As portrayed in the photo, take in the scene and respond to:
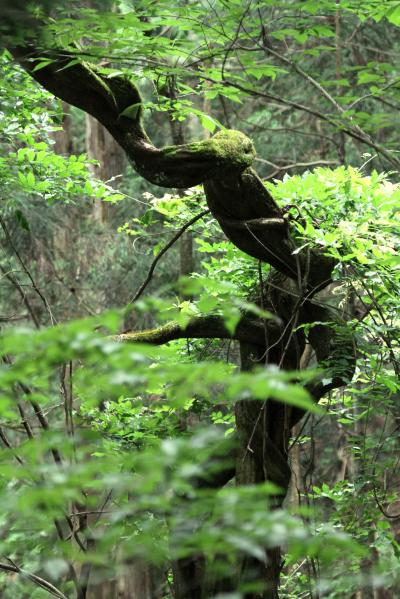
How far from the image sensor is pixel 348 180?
4324 mm

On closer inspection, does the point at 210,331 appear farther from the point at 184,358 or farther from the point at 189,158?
the point at 189,158

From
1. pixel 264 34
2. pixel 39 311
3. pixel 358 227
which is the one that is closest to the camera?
pixel 358 227

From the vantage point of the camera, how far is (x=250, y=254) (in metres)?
4.54

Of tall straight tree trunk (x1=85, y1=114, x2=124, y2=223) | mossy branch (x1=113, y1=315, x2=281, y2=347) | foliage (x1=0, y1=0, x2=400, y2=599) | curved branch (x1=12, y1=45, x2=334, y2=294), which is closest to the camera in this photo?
foliage (x1=0, y1=0, x2=400, y2=599)

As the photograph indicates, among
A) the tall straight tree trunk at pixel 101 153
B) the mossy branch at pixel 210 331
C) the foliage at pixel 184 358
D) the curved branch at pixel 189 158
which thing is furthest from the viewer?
the tall straight tree trunk at pixel 101 153

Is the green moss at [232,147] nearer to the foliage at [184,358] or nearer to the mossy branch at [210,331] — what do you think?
the foliage at [184,358]

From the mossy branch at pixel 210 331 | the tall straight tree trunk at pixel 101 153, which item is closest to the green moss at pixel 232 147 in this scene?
the mossy branch at pixel 210 331

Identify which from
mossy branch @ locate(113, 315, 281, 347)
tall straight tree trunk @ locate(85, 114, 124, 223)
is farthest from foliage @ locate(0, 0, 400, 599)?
tall straight tree trunk @ locate(85, 114, 124, 223)

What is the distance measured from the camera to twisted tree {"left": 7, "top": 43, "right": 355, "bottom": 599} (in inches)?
158

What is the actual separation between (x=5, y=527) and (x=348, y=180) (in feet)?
8.27

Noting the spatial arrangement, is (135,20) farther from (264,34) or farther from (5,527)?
(5,527)

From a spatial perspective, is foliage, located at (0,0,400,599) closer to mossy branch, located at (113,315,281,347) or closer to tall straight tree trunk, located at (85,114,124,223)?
mossy branch, located at (113,315,281,347)

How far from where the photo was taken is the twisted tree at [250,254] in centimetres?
402

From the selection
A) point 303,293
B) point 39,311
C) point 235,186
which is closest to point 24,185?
point 235,186
